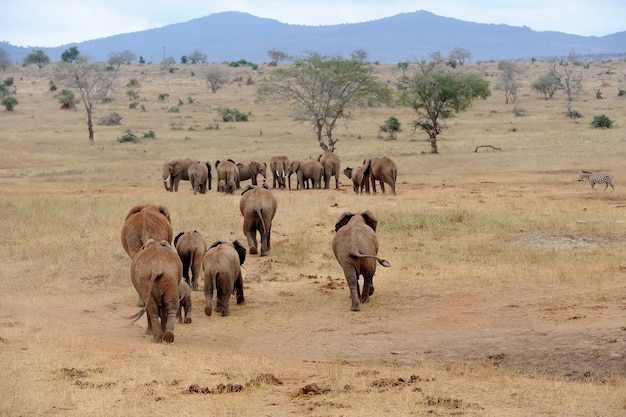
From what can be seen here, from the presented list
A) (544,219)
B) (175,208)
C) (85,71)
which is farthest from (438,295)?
(85,71)

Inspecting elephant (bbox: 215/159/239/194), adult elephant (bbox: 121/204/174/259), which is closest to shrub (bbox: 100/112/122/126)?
elephant (bbox: 215/159/239/194)

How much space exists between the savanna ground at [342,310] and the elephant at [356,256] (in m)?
0.33

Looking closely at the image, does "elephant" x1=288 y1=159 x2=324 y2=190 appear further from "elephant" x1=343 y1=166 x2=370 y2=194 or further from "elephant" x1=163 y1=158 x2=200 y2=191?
"elephant" x1=163 y1=158 x2=200 y2=191

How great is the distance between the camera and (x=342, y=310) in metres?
13.5

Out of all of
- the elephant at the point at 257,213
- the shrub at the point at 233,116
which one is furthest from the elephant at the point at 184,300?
the shrub at the point at 233,116

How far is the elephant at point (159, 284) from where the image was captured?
11406 mm

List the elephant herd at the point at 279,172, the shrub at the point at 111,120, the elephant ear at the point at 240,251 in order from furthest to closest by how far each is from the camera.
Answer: the shrub at the point at 111,120 → the elephant herd at the point at 279,172 → the elephant ear at the point at 240,251

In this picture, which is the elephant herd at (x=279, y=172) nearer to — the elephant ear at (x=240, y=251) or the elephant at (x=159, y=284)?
the elephant ear at (x=240, y=251)

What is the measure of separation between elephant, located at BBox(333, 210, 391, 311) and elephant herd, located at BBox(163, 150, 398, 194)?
1305cm

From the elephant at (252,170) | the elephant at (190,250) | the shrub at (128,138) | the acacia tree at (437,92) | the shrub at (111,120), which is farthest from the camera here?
the shrub at (111,120)

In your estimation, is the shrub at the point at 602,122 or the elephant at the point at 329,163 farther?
the shrub at the point at 602,122

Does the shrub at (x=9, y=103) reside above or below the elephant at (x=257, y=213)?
above

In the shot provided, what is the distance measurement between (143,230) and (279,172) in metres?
16.8

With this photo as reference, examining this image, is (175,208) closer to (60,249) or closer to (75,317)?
(60,249)
